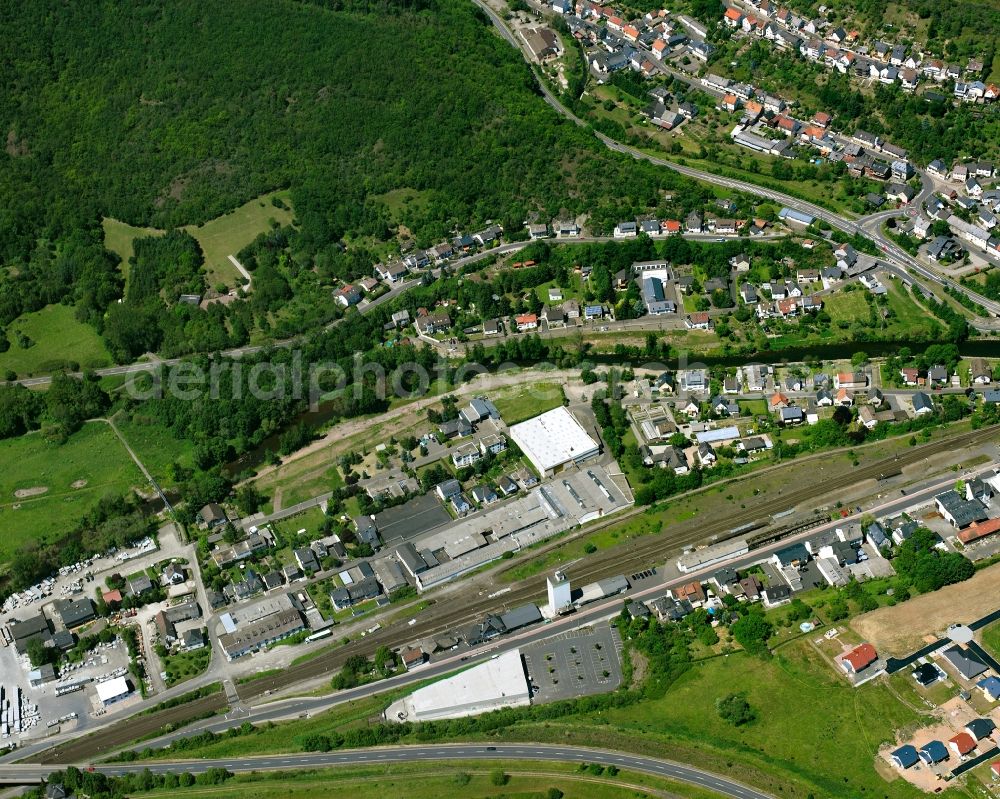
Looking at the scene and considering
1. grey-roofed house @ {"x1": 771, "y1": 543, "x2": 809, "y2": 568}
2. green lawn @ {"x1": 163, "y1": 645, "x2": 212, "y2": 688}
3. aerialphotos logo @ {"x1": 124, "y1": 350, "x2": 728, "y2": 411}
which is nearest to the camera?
green lawn @ {"x1": 163, "y1": 645, "x2": 212, "y2": 688}

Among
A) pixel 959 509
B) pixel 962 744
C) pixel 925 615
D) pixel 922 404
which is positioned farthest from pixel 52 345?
pixel 962 744

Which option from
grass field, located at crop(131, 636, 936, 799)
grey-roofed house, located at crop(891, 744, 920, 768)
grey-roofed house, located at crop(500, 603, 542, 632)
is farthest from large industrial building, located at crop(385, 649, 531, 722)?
grey-roofed house, located at crop(891, 744, 920, 768)

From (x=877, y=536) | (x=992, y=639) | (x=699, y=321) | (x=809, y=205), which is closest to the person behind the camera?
(x=992, y=639)

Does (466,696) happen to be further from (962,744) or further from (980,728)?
(980,728)

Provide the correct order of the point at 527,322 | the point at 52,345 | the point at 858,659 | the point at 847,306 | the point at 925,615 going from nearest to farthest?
the point at 858,659, the point at 925,615, the point at 847,306, the point at 527,322, the point at 52,345

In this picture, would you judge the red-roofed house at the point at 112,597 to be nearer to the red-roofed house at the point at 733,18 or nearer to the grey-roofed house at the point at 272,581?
the grey-roofed house at the point at 272,581

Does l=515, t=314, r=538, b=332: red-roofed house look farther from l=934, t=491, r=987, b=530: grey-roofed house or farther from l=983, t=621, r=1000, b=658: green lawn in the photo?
l=983, t=621, r=1000, b=658: green lawn
